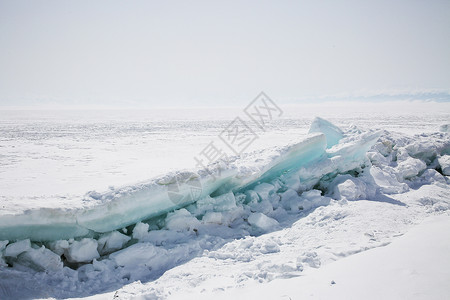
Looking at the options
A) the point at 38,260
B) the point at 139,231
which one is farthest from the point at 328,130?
the point at 38,260

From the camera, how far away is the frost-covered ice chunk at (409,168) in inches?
222

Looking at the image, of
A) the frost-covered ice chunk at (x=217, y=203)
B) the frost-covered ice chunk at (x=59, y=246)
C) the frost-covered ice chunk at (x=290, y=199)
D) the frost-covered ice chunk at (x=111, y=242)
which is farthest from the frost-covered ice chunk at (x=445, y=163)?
the frost-covered ice chunk at (x=59, y=246)

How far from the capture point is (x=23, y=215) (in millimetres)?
2432

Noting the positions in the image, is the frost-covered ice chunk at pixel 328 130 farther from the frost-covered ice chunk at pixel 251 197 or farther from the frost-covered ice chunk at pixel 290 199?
the frost-covered ice chunk at pixel 251 197

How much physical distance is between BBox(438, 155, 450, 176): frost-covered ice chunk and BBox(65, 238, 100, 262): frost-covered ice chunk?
6860mm

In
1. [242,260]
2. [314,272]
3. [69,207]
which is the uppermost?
[69,207]

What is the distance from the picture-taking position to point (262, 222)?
3.60 meters

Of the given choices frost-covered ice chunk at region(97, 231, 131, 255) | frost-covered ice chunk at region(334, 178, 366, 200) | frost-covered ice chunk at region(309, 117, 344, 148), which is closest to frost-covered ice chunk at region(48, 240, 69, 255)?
frost-covered ice chunk at region(97, 231, 131, 255)

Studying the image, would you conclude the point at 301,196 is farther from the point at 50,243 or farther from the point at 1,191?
the point at 1,191

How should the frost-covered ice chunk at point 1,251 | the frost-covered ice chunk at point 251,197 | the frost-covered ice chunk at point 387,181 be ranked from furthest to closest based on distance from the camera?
1. the frost-covered ice chunk at point 387,181
2. the frost-covered ice chunk at point 251,197
3. the frost-covered ice chunk at point 1,251

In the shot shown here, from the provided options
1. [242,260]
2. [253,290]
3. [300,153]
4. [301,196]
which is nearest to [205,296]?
[253,290]

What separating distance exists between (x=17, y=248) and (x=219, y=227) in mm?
2073

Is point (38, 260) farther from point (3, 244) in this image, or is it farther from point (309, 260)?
point (309, 260)

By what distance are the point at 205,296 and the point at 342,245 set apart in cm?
153
